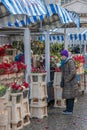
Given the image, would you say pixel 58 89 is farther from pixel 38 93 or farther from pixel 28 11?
pixel 28 11

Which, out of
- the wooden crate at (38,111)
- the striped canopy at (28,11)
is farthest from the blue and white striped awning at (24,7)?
the wooden crate at (38,111)

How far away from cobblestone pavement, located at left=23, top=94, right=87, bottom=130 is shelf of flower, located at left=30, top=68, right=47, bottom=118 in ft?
0.74

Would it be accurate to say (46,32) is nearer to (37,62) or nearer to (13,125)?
(37,62)

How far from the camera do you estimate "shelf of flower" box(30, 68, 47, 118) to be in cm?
1088

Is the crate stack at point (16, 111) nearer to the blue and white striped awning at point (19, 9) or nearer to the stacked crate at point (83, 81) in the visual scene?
the blue and white striped awning at point (19, 9)

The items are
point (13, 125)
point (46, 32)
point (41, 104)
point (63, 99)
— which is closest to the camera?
point (13, 125)

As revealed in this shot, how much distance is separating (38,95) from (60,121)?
872 millimetres

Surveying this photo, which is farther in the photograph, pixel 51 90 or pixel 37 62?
pixel 37 62

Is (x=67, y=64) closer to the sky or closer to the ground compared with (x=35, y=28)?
closer to the ground

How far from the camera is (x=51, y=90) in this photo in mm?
12875

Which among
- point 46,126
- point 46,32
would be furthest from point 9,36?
point 46,126

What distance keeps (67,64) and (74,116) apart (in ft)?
4.40

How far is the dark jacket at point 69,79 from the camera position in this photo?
1127 centimetres

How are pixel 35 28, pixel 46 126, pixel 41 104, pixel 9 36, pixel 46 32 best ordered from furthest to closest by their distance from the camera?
pixel 9 36 → pixel 35 28 → pixel 46 32 → pixel 41 104 → pixel 46 126
